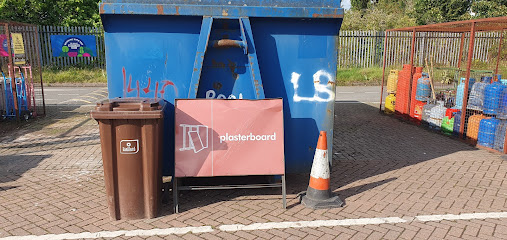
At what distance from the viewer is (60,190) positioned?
4.88m

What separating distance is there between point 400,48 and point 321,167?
61.0ft

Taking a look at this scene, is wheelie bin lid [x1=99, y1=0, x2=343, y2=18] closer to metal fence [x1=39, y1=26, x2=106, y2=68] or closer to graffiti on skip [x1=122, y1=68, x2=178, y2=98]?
graffiti on skip [x1=122, y1=68, x2=178, y2=98]

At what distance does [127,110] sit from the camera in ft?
12.5

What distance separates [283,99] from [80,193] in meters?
2.86

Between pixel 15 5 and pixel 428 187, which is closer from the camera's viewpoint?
pixel 428 187

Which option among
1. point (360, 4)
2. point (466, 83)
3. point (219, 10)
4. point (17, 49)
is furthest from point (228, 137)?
point (360, 4)

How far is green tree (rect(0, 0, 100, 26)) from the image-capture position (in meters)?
20.8

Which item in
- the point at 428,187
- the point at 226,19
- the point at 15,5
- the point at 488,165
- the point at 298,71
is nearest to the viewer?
the point at 226,19

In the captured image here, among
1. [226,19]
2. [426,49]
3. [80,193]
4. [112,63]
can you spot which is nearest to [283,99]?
[226,19]

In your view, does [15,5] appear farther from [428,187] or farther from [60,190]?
[428,187]

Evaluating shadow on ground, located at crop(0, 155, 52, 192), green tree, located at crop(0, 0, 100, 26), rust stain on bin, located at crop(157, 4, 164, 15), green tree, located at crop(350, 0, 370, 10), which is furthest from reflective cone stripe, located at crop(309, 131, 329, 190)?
green tree, located at crop(350, 0, 370, 10)

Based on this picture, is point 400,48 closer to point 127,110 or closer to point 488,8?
point 488,8

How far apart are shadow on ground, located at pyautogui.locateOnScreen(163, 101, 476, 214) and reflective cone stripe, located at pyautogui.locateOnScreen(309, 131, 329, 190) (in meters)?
0.49

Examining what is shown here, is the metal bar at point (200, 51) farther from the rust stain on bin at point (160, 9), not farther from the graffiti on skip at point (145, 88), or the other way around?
the rust stain on bin at point (160, 9)
